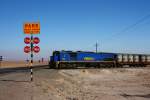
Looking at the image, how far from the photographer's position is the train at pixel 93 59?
2340 inches

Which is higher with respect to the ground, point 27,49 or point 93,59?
point 27,49

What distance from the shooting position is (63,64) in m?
59.7

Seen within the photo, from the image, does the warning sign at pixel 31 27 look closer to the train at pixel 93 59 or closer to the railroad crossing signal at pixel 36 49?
the railroad crossing signal at pixel 36 49

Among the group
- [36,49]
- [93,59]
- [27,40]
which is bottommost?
[93,59]

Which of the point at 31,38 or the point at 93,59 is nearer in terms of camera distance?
the point at 31,38

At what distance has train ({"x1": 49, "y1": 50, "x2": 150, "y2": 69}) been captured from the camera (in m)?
59.4

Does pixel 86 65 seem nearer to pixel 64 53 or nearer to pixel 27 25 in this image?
pixel 64 53

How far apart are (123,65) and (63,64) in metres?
18.4

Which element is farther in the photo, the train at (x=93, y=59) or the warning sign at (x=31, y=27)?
the train at (x=93, y=59)

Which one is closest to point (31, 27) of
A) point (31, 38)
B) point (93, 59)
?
point (31, 38)

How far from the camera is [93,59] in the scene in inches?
2520

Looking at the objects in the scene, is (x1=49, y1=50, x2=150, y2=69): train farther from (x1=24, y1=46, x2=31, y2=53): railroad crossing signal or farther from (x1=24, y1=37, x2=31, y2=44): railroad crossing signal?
(x1=24, y1=46, x2=31, y2=53): railroad crossing signal

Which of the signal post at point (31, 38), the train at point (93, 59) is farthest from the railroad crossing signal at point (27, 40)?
the train at point (93, 59)

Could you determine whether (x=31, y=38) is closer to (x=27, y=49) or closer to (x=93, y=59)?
(x=27, y=49)
